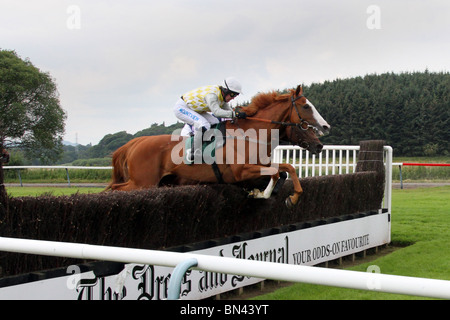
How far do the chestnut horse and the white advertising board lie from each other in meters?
0.65

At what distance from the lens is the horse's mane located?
19.8 feet

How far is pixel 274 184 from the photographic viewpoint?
5.37 metres

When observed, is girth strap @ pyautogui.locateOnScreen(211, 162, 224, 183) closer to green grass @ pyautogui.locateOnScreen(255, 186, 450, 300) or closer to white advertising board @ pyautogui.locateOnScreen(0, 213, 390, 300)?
white advertising board @ pyautogui.locateOnScreen(0, 213, 390, 300)

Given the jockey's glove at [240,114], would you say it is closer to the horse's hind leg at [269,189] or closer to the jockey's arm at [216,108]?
the jockey's arm at [216,108]

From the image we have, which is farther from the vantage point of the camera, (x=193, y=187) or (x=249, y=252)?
(x=249, y=252)

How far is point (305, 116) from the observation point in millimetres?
5781

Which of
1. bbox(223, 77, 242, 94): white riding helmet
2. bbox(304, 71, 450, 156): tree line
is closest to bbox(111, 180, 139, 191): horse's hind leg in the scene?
bbox(223, 77, 242, 94): white riding helmet

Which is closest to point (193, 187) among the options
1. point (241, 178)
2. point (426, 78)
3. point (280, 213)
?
point (241, 178)

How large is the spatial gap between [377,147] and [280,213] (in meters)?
2.88

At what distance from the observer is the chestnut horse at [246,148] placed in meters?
5.45

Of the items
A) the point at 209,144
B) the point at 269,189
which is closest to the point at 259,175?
the point at 269,189

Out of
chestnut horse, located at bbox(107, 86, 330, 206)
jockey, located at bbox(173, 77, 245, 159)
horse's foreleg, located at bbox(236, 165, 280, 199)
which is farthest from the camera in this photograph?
jockey, located at bbox(173, 77, 245, 159)
